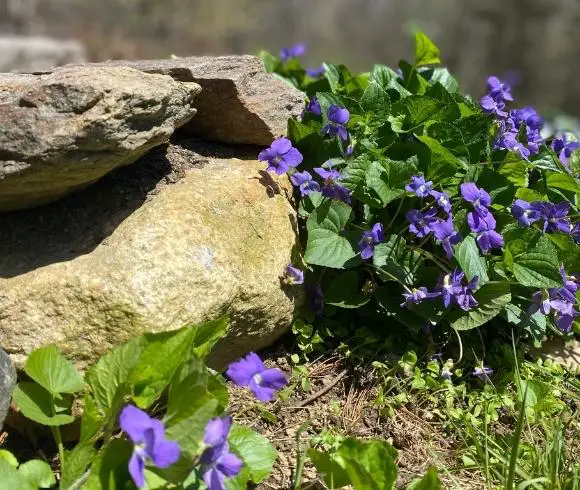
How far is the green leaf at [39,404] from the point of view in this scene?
1872 mm

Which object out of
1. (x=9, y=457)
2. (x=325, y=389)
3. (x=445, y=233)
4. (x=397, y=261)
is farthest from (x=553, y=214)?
(x=9, y=457)

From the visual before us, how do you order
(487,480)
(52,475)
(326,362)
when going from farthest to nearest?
1. (326,362)
2. (487,480)
3. (52,475)

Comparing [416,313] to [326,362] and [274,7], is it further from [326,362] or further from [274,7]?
[274,7]

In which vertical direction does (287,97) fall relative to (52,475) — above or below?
above

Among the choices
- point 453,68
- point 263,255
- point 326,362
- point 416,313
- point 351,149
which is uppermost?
point 351,149

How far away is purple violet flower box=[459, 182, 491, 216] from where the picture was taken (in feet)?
7.78

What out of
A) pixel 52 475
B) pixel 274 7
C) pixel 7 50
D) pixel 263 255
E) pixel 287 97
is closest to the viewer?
pixel 52 475

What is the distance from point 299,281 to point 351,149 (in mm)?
548

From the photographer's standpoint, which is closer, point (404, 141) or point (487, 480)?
point (487, 480)

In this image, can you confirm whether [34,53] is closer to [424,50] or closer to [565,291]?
[424,50]

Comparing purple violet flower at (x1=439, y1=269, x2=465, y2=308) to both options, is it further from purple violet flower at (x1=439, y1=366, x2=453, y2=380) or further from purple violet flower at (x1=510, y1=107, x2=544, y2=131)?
purple violet flower at (x1=510, y1=107, x2=544, y2=131)

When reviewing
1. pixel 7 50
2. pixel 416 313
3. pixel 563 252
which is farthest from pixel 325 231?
pixel 7 50

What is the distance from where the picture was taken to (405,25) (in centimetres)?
1083

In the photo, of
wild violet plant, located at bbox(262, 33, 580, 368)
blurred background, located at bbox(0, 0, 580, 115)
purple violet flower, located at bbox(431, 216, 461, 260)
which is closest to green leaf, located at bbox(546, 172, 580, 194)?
wild violet plant, located at bbox(262, 33, 580, 368)
